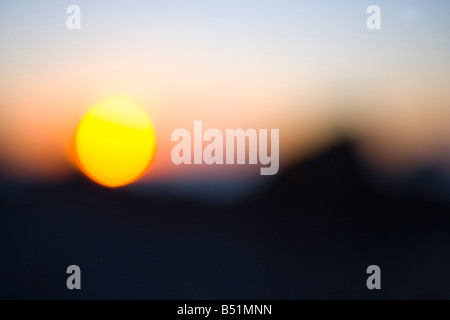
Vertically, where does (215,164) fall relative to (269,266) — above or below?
above

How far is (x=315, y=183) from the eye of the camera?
2.42m

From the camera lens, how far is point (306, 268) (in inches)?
93.7

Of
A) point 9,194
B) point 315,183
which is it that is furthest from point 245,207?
point 9,194

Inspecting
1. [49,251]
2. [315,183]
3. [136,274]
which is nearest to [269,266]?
[315,183]

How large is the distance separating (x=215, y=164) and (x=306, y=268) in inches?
24.4

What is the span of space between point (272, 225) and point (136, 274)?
650 mm

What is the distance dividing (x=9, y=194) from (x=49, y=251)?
309 mm

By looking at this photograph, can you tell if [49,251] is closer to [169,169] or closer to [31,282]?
[31,282]

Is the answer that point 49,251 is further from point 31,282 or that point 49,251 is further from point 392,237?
point 392,237
